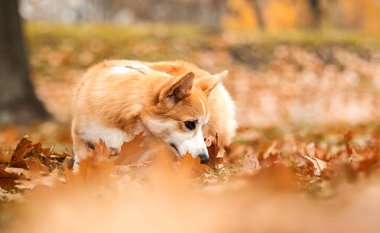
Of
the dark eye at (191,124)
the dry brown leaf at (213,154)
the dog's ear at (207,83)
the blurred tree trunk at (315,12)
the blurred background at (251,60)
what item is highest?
the dog's ear at (207,83)

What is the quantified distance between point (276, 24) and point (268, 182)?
3575 centimetres

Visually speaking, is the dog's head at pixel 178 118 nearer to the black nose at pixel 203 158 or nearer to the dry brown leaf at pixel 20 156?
the black nose at pixel 203 158

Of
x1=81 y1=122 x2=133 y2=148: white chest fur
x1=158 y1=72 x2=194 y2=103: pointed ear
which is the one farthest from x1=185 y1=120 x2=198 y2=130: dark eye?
x1=81 y1=122 x2=133 y2=148: white chest fur

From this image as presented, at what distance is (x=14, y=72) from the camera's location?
28.1ft

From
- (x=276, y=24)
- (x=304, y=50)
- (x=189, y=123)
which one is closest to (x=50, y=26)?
(x=304, y=50)

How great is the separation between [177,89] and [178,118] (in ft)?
0.62

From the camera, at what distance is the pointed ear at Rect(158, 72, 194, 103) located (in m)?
3.38

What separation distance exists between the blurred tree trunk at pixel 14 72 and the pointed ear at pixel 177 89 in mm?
5118

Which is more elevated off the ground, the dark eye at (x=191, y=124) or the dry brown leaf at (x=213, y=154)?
the dark eye at (x=191, y=124)

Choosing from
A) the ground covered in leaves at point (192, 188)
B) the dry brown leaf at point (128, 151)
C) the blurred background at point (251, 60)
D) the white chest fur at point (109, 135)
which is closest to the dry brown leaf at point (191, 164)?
the ground covered in leaves at point (192, 188)

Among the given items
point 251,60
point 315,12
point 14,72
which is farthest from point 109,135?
point 315,12

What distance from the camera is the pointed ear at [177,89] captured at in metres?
3.38

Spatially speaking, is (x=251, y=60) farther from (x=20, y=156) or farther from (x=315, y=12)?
(x=20, y=156)

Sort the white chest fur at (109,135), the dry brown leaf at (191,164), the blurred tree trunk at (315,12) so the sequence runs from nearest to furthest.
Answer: the dry brown leaf at (191,164), the white chest fur at (109,135), the blurred tree trunk at (315,12)
